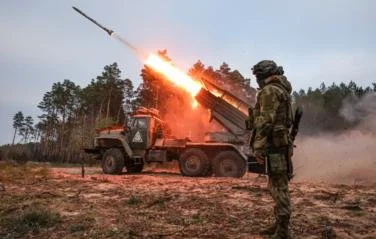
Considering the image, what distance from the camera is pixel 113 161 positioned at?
775 inches

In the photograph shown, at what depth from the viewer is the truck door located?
1988 cm

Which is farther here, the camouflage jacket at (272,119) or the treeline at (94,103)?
the treeline at (94,103)

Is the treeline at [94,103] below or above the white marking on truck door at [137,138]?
above

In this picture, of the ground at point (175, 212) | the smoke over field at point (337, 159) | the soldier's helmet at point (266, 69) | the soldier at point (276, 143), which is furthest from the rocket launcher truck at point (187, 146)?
the soldier at point (276, 143)

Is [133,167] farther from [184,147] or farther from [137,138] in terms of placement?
[184,147]

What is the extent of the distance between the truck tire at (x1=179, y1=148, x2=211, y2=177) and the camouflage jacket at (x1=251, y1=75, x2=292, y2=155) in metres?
11.5

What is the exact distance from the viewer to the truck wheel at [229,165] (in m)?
17.8

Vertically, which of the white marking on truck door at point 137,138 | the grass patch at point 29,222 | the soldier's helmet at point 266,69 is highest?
the white marking on truck door at point 137,138

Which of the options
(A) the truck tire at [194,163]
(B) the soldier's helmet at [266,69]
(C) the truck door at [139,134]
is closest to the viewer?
(B) the soldier's helmet at [266,69]

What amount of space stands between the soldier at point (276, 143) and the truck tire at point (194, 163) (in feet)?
37.6

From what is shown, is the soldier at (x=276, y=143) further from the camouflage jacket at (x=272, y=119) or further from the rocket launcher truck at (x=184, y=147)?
the rocket launcher truck at (x=184, y=147)

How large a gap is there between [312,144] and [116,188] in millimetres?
14529

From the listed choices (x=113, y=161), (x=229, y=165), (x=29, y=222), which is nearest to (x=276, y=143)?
(x=29, y=222)

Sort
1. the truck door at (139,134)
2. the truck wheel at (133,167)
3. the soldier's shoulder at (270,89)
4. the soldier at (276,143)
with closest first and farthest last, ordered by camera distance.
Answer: the soldier at (276,143), the soldier's shoulder at (270,89), the truck door at (139,134), the truck wheel at (133,167)
